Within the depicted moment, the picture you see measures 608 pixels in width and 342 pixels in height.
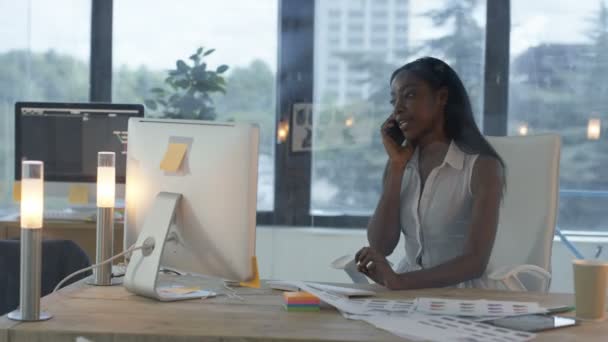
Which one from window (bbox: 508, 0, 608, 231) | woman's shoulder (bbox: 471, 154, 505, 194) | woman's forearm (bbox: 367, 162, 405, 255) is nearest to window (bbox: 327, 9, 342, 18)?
window (bbox: 508, 0, 608, 231)

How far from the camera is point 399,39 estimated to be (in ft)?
14.3

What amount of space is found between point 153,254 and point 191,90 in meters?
2.55

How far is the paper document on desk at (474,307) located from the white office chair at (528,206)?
730mm

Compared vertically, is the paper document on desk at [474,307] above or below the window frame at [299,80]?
below

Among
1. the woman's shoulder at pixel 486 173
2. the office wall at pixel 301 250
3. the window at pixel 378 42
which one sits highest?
the window at pixel 378 42

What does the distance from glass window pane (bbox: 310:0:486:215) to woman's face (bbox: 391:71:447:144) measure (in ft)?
5.18

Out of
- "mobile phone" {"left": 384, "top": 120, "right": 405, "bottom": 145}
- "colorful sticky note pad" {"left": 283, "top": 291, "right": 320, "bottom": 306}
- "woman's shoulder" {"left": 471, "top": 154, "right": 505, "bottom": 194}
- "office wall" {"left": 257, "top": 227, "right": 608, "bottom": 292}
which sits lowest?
"office wall" {"left": 257, "top": 227, "right": 608, "bottom": 292}

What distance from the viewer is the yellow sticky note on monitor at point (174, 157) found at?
2043 millimetres

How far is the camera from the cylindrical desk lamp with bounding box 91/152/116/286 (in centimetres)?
222

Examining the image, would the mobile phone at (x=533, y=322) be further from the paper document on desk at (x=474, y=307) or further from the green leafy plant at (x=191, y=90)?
the green leafy plant at (x=191, y=90)

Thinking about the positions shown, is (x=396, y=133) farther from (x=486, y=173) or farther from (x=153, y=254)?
(x=153, y=254)

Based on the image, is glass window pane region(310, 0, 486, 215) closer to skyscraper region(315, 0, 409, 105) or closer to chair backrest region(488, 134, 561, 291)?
skyscraper region(315, 0, 409, 105)

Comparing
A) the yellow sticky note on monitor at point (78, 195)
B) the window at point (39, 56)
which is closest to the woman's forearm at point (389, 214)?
the yellow sticky note on monitor at point (78, 195)

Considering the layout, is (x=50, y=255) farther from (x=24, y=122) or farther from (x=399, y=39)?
(x=399, y=39)
